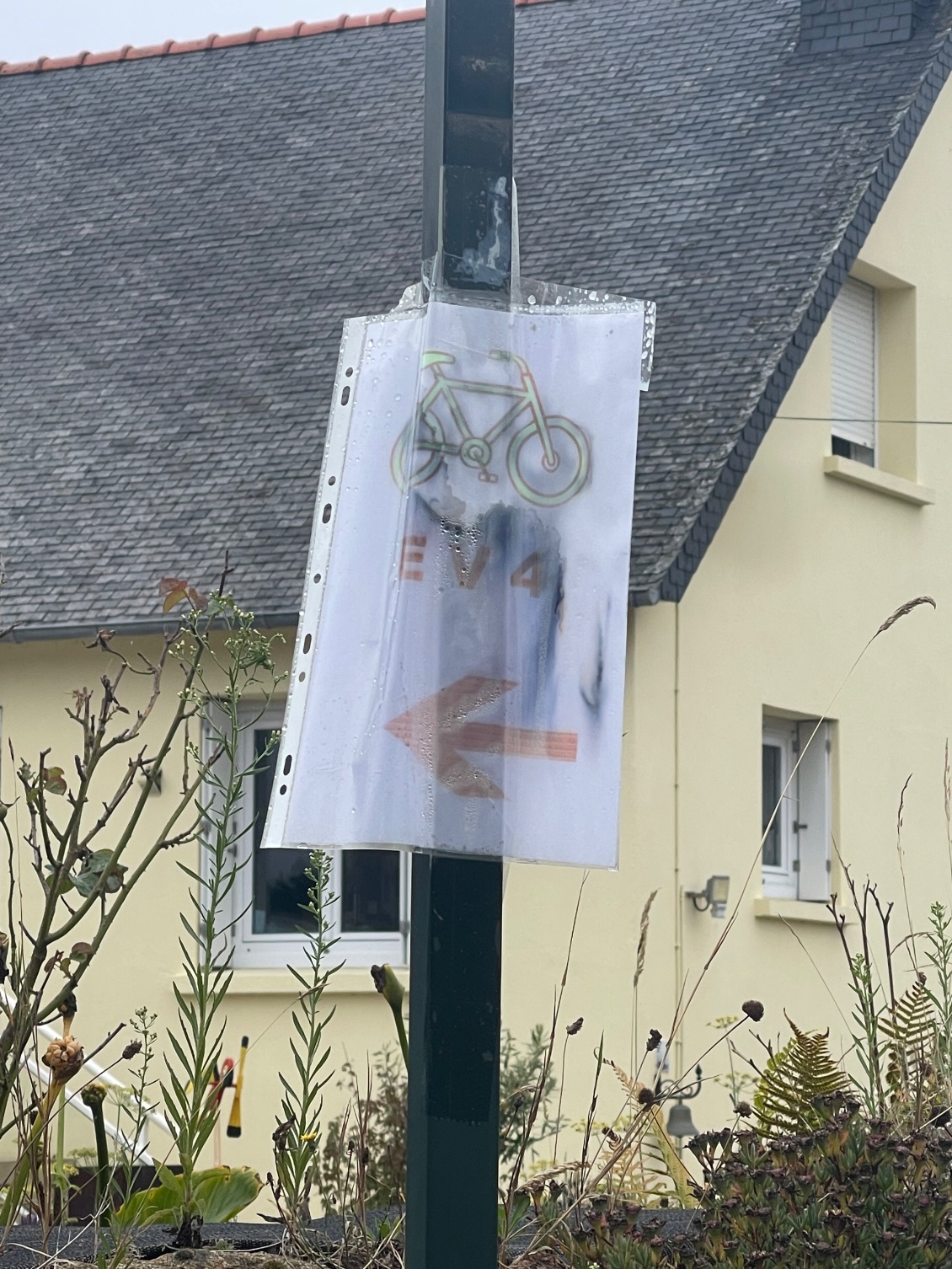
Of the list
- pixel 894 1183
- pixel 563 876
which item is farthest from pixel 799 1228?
pixel 563 876

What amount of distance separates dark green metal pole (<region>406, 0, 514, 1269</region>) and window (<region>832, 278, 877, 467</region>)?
10.0m

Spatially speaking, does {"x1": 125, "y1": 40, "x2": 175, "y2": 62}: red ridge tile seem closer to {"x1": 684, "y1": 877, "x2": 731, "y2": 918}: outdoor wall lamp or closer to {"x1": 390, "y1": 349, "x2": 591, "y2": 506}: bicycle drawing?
{"x1": 684, "y1": 877, "x2": 731, "y2": 918}: outdoor wall lamp

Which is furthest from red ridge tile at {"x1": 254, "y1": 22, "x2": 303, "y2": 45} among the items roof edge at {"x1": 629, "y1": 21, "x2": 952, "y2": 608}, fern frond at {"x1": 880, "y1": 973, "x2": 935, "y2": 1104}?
fern frond at {"x1": 880, "y1": 973, "x2": 935, "y2": 1104}

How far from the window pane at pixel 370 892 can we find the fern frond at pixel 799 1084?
6686 millimetres

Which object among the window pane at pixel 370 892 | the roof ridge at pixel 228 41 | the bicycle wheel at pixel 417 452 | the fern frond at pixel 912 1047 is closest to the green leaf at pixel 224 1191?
the fern frond at pixel 912 1047

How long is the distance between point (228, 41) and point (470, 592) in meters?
15.1

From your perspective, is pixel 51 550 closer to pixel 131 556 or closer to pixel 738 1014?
pixel 131 556

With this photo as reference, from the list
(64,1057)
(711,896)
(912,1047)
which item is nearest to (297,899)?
(711,896)

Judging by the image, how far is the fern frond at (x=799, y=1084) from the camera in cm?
496

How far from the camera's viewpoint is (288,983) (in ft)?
37.7

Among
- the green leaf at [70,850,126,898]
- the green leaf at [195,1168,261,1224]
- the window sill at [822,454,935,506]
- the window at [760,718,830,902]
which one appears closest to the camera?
the green leaf at [70,850,126,898]

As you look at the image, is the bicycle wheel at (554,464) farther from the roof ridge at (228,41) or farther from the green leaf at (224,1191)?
the roof ridge at (228,41)

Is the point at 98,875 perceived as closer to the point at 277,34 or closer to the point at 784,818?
the point at 784,818

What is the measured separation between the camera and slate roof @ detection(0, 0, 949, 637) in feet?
38.9
